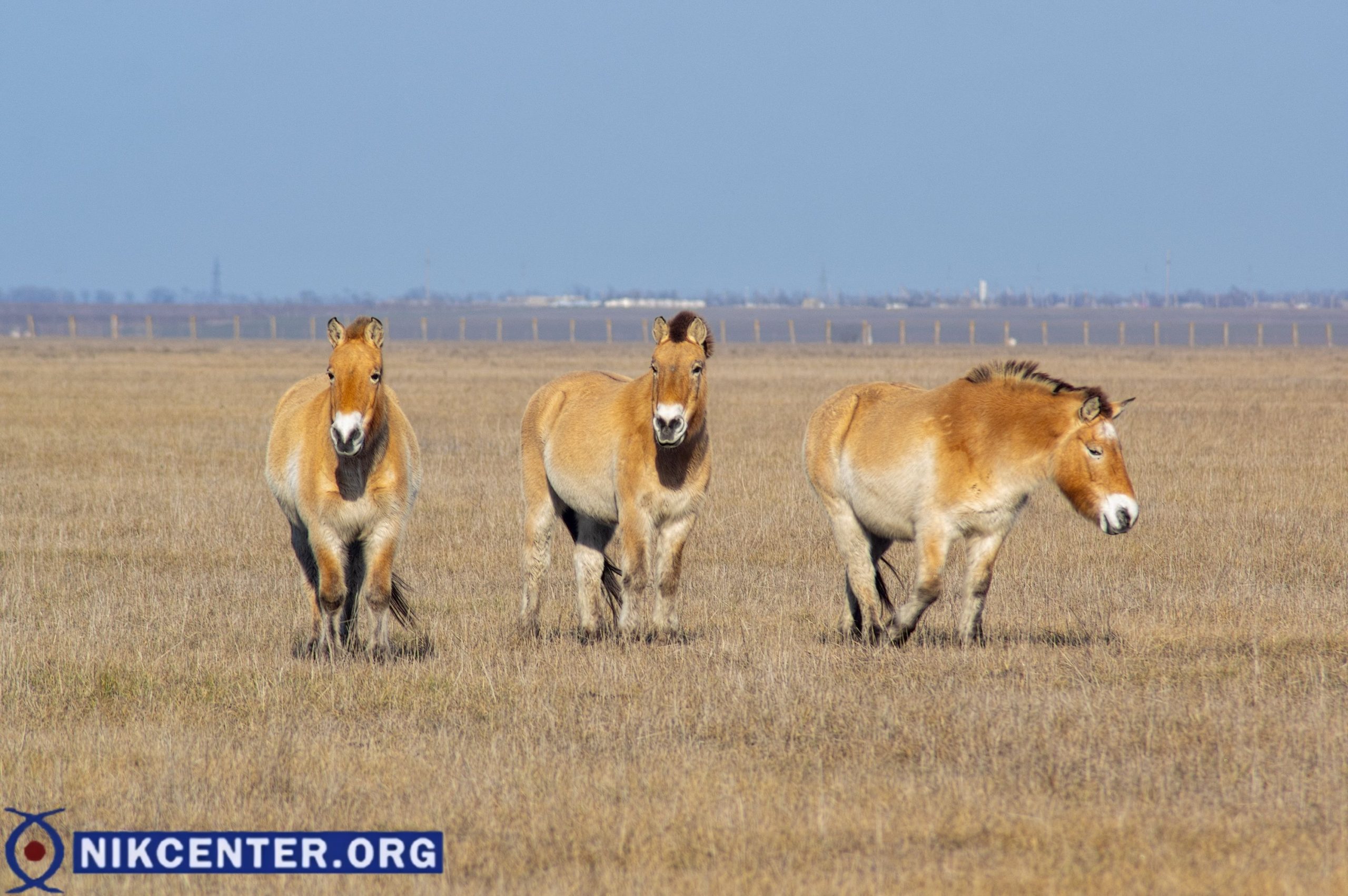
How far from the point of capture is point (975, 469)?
8.27 metres

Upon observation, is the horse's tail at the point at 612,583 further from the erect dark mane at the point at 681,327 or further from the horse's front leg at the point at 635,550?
the erect dark mane at the point at 681,327

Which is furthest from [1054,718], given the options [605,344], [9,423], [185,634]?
[605,344]

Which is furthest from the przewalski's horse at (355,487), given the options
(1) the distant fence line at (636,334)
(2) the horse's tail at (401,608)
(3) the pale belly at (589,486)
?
(1) the distant fence line at (636,334)

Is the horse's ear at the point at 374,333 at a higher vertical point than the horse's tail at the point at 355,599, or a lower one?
higher

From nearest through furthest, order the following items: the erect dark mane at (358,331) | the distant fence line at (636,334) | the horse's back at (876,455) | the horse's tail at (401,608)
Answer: the erect dark mane at (358,331) < the horse's back at (876,455) < the horse's tail at (401,608) < the distant fence line at (636,334)

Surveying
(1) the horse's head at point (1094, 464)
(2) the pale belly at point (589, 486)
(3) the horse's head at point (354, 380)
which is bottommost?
(2) the pale belly at point (589, 486)

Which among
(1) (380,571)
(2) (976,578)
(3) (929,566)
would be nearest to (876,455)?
(3) (929,566)

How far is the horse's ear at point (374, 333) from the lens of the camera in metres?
8.27

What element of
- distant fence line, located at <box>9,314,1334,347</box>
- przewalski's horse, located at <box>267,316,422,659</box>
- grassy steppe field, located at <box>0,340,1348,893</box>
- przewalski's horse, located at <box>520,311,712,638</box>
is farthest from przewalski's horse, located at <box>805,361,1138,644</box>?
distant fence line, located at <box>9,314,1334,347</box>

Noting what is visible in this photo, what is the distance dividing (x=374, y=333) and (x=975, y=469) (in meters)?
3.62

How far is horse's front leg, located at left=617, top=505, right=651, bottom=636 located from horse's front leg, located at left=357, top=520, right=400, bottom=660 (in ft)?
4.62

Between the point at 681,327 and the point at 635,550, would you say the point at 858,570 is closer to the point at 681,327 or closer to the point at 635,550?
the point at 635,550

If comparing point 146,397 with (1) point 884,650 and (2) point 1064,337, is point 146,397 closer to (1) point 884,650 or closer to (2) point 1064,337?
(1) point 884,650

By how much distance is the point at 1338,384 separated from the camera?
35.8 meters
